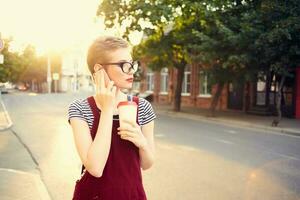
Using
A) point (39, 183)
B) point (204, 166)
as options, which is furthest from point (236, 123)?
point (39, 183)

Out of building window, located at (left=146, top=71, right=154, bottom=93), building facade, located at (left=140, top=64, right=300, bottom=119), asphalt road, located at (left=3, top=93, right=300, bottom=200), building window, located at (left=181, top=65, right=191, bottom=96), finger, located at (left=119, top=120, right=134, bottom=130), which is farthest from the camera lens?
building window, located at (left=146, top=71, right=154, bottom=93)

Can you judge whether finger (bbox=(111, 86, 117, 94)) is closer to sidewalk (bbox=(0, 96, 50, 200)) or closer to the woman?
the woman

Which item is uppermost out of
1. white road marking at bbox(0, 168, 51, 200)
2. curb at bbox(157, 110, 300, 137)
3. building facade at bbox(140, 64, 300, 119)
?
building facade at bbox(140, 64, 300, 119)

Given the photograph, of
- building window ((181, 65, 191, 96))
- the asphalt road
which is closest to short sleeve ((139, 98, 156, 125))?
the asphalt road

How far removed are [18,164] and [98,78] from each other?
719 cm

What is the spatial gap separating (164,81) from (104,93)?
1549 inches

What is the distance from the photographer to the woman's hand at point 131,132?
1997 millimetres

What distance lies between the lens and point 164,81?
1625 inches

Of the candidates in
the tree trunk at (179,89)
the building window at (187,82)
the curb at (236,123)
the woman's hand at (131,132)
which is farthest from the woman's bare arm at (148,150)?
the building window at (187,82)

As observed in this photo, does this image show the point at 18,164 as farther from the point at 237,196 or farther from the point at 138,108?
the point at 138,108

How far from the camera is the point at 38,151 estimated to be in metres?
10.6

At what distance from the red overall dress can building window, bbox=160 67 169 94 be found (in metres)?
38.5

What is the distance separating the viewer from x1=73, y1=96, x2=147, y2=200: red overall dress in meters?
2.09

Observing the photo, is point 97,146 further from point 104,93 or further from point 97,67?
point 97,67
